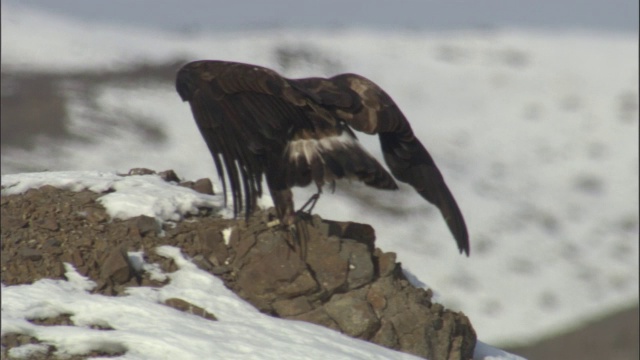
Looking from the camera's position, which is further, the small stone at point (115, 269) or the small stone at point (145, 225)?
the small stone at point (145, 225)

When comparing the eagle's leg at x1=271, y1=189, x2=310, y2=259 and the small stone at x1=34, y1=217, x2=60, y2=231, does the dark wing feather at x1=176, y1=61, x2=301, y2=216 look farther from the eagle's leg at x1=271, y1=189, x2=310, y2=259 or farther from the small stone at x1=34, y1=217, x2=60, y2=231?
the small stone at x1=34, y1=217, x2=60, y2=231

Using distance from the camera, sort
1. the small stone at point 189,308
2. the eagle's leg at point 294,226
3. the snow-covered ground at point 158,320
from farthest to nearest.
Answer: the eagle's leg at point 294,226
the small stone at point 189,308
the snow-covered ground at point 158,320

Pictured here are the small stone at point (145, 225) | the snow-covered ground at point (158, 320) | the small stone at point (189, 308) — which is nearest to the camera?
the snow-covered ground at point (158, 320)

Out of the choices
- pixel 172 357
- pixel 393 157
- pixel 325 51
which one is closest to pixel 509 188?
pixel 325 51

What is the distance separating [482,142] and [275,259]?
41.0 metres

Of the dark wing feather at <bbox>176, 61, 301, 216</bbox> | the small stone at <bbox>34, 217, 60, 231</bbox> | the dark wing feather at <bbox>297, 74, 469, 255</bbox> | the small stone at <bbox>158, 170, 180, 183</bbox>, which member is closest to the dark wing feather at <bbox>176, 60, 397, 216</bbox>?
the dark wing feather at <bbox>176, 61, 301, 216</bbox>

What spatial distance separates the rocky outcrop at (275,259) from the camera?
11992mm

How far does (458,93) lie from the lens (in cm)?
5894

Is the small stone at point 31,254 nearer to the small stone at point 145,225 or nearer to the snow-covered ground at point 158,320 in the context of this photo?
the snow-covered ground at point 158,320

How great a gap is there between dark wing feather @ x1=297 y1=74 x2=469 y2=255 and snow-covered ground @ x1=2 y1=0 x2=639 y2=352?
18.9m

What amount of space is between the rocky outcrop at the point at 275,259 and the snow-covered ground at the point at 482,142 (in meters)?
19.8

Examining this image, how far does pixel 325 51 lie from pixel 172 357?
50.1 metres

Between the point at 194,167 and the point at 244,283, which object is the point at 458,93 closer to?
the point at 194,167

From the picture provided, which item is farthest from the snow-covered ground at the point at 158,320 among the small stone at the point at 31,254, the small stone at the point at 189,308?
the small stone at the point at 31,254
